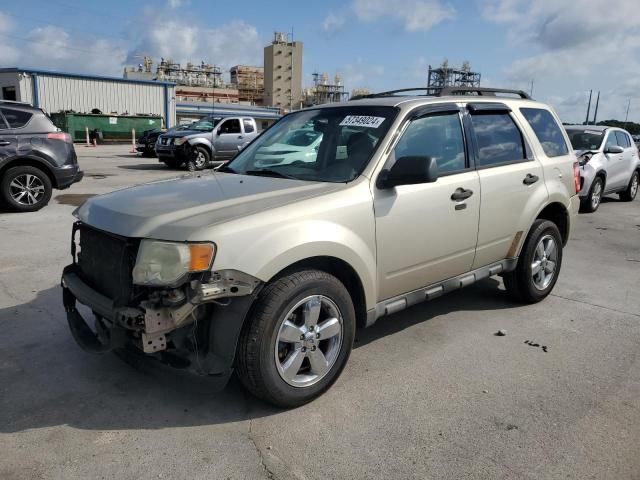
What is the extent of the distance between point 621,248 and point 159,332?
7.14 metres

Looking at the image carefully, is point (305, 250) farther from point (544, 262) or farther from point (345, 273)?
point (544, 262)

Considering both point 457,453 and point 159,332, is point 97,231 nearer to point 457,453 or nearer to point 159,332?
point 159,332

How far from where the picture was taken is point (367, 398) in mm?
3285

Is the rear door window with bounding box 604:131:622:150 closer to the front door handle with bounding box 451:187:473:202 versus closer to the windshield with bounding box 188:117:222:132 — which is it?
the front door handle with bounding box 451:187:473:202

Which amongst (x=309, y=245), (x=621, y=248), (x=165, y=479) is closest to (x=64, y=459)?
(x=165, y=479)

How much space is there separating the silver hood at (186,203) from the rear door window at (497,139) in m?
1.57

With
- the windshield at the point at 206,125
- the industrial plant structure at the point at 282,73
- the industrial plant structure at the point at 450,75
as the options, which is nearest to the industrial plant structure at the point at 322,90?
the industrial plant structure at the point at 282,73

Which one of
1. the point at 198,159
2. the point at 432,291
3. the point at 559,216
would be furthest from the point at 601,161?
the point at 198,159

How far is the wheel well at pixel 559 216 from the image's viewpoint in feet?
16.8

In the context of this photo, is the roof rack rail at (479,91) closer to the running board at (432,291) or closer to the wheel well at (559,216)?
the wheel well at (559,216)

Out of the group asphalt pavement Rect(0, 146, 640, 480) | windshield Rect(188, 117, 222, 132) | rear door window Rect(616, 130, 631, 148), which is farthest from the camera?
windshield Rect(188, 117, 222, 132)

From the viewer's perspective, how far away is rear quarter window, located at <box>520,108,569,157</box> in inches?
196

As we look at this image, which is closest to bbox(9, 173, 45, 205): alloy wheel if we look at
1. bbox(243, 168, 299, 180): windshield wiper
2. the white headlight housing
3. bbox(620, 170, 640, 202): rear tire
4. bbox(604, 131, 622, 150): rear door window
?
bbox(243, 168, 299, 180): windshield wiper

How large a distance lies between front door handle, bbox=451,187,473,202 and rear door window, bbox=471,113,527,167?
371 mm
